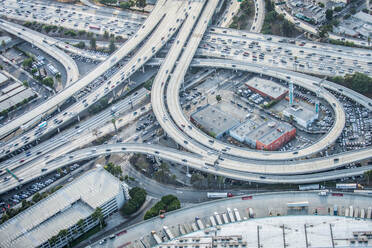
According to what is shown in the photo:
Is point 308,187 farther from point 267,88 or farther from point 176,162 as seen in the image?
point 267,88

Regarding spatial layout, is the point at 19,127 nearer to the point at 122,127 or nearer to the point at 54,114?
the point at 54,114

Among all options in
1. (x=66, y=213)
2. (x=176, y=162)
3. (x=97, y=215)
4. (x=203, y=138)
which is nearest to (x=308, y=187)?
(x=203, y=138)

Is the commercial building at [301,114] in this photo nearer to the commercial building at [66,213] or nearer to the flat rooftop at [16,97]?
the commercial building at [66,213]

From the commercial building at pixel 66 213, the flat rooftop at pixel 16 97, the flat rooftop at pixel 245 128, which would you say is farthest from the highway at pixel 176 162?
the flat rooftop at pixel 16 97

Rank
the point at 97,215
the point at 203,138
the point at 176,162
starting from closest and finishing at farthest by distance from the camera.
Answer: the point at 97,215 → the point at 176,162 → the point at 203,138

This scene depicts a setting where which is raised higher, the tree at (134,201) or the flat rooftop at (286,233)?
the flat rooftop at (286,233)

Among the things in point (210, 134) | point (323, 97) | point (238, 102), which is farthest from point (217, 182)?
point (323, 97)

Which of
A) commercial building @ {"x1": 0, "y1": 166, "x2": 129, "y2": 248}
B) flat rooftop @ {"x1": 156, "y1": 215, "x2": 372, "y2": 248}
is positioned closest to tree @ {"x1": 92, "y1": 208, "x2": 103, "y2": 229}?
commercial building @ {"x1": 0, "y1": 166, "x2": 129, "y2": 248}
